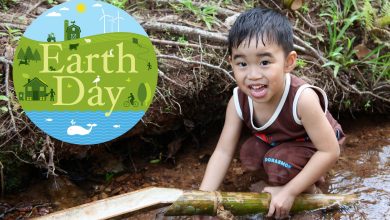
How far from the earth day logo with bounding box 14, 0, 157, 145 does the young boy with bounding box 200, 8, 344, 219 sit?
1.89 ft

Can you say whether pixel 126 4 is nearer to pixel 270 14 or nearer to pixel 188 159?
pixel 188 159

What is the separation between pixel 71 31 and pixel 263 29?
988 millimetres

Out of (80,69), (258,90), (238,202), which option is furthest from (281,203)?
(80,69)

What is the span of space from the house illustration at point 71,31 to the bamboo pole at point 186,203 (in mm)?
897

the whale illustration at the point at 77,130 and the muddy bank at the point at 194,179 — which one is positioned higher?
the whale illustration at the point at 77,130

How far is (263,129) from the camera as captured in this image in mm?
2635

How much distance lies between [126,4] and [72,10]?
3.69ft

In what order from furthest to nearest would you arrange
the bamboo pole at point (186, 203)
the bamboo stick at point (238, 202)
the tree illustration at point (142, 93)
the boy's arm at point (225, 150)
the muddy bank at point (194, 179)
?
the muddy bank at point (194, 179), the boy's arm at point (225, 150), the tree illustration at point (142, 93), the bamboo stick at point (238, 202), the bamboo pole at point (186, 203)

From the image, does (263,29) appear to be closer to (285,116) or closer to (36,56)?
(285,116)

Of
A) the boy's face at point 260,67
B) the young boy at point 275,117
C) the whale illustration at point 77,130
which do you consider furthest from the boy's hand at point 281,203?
the whale illustration at point 77,130

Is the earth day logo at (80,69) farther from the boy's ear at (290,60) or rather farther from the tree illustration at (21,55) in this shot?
the boy's ear at (290,60)

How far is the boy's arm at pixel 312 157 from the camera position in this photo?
2416 millimetres

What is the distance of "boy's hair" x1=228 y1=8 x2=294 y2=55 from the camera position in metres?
2.29

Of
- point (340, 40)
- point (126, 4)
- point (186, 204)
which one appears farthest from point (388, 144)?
point (126, 4)
